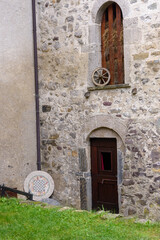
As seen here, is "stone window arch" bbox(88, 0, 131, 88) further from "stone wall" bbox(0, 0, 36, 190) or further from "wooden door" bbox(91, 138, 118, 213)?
"stone wall" bbox(0, 0, 36, 190)

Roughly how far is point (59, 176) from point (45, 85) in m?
2.19

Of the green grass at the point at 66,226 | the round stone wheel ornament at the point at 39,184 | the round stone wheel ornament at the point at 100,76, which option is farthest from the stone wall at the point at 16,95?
the green grass at the point at 66,226

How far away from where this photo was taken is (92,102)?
8.45 metres

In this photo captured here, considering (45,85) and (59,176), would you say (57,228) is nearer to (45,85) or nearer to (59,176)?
(59,176)

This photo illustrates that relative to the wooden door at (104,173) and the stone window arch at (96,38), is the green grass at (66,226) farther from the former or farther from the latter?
the stone window arch at (96,38)

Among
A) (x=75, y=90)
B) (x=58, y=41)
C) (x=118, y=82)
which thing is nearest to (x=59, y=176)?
(x=75, y=90)

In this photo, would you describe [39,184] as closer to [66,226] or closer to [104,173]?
[104,173]

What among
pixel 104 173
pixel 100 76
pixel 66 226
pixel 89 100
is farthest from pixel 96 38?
pixel 66 226

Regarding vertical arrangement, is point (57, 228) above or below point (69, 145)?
below

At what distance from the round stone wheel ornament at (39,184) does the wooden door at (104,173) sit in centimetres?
100

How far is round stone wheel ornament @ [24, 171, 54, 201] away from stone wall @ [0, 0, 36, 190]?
0.73 feet

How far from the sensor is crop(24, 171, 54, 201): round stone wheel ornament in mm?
A: 8617

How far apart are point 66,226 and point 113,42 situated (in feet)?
14.5

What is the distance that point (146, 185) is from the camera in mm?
7512
